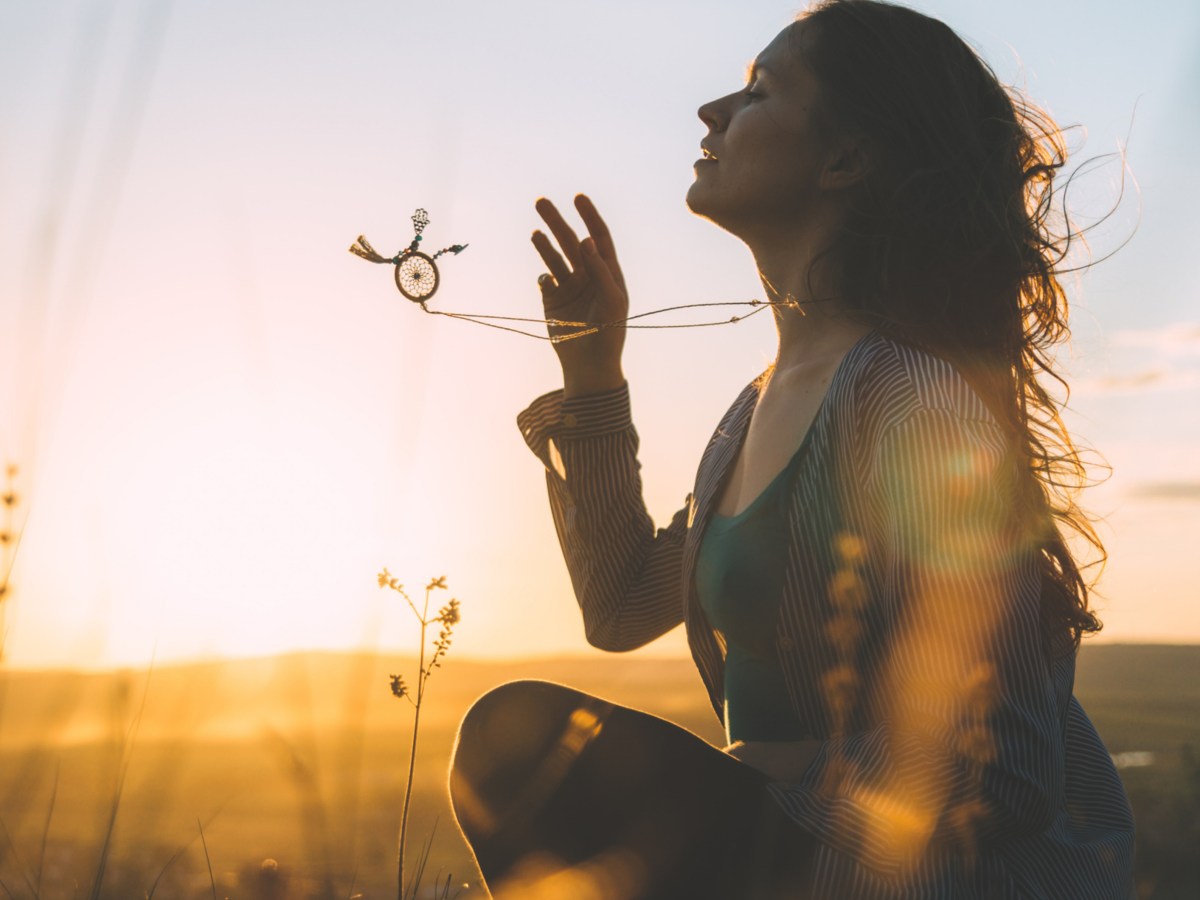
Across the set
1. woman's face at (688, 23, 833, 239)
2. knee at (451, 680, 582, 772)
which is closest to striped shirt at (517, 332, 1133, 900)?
knee at (451, 680, 582, 772)

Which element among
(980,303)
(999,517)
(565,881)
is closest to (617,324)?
(980,303)

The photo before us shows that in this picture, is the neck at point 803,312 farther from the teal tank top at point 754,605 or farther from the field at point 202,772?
the field at point 202,772

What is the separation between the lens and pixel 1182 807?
3.55 m

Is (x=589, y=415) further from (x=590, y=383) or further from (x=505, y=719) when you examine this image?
(x=505, y=719)

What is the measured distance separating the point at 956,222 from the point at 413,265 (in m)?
1.18

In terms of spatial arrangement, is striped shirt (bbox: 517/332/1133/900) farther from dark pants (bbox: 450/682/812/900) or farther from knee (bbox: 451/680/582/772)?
knee (bbox: 451/680/582/772)

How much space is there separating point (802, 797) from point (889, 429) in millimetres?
613

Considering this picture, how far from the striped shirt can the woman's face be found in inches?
19.7

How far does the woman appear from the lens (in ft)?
5.43

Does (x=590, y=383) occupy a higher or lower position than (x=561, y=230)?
lower

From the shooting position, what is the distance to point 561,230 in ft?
9.23

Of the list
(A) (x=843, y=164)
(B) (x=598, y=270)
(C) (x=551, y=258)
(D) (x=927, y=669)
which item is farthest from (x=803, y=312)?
(D) (x=927, y=669)

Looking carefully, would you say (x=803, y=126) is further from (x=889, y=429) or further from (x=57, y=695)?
(x=57, y=695)

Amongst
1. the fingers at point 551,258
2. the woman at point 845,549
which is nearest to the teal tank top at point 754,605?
the woman at point 845,549
